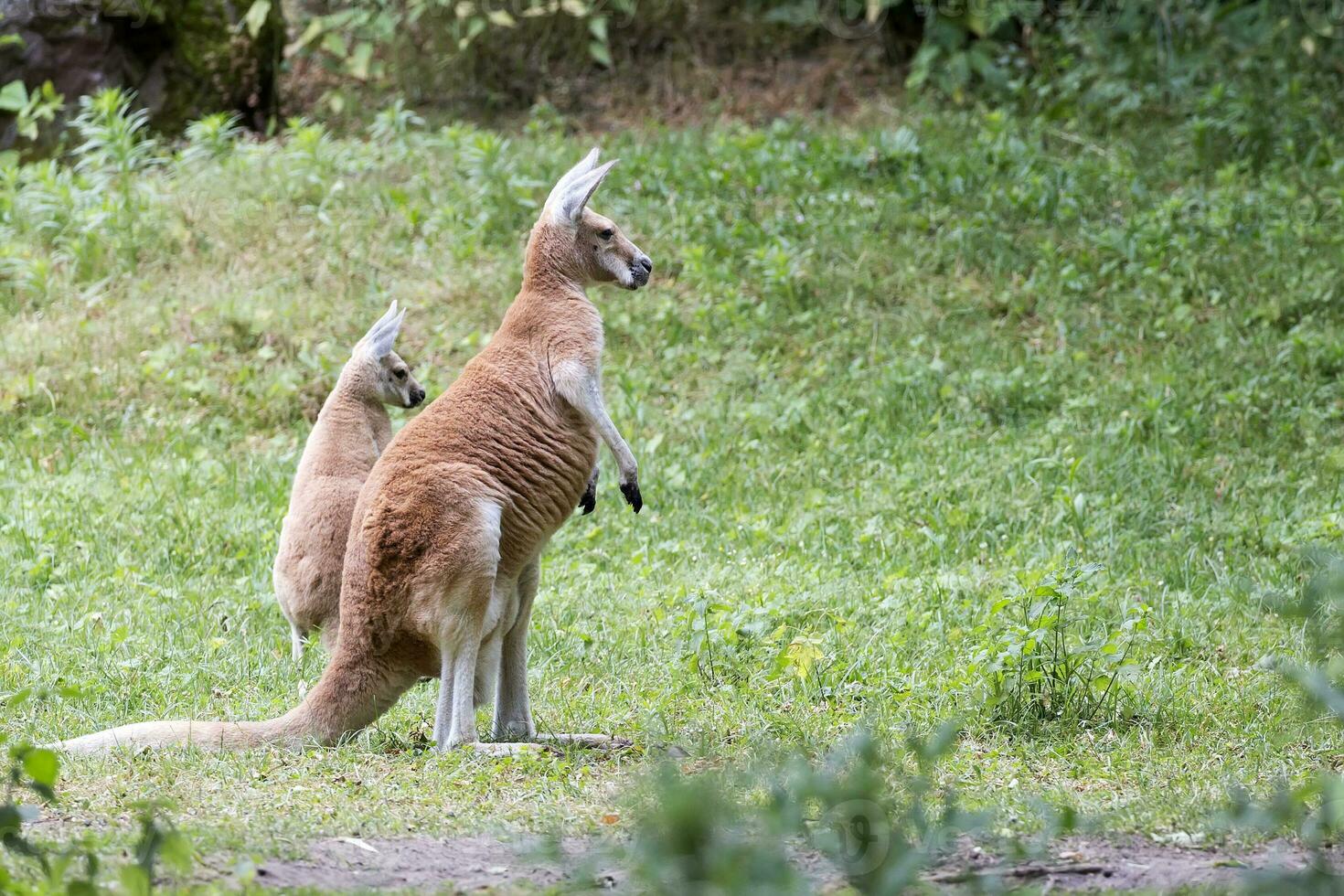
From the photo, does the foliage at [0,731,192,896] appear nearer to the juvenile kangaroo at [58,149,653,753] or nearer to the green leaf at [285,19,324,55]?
the juvenile kangaroo at [58,149,653,753]

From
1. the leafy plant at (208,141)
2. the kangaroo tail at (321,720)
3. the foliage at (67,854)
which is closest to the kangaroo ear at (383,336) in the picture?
the kangaroo tail at (321,720)

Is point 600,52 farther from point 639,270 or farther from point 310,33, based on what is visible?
point 639,270

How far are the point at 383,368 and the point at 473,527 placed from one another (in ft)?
5.44

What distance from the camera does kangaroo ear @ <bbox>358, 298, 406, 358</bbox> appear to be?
5.82 metres

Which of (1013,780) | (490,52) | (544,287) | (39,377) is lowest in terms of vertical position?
(1013,780)

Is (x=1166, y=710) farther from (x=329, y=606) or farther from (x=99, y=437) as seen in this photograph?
(x=99, y=437)

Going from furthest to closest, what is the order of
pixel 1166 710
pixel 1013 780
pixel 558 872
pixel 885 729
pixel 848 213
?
pixel 848 213 < pixel 1166 710 < pixel 885 729 < pixel 1013 780 < pixel 558 872

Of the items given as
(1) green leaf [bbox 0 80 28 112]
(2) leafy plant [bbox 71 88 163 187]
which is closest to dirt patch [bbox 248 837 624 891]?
(2) leafy plant [bbox 71 88 163 187]

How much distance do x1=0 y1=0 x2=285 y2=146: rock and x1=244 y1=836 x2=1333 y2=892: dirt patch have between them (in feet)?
30.4

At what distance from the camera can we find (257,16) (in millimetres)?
11500

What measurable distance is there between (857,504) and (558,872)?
13.4 ft

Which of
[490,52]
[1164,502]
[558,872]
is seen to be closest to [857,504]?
[1164,502]

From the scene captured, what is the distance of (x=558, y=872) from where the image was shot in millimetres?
3129

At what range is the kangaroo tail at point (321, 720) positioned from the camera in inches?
168
